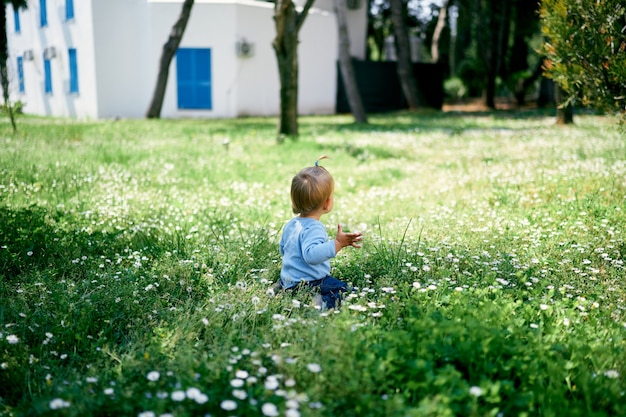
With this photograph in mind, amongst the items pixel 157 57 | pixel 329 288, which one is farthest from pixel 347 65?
pixel 329 288

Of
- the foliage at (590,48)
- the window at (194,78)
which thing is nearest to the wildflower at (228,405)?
the foliage at (590,48)

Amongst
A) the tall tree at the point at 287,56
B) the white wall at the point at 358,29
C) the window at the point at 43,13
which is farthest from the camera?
the white wall at the point at 358,29

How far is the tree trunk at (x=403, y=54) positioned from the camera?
902 inches

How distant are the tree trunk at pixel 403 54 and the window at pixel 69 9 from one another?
482 inches

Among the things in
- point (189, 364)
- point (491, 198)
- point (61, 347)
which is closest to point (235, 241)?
point (61, 347)

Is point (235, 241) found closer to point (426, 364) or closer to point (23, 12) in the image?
point (426, 364)

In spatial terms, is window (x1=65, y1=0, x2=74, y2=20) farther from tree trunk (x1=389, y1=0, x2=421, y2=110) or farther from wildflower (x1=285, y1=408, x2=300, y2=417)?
wildflower (x1=285, y1=408, x2=300, y2=417)

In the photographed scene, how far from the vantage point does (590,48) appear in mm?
5855

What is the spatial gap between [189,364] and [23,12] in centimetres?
2733

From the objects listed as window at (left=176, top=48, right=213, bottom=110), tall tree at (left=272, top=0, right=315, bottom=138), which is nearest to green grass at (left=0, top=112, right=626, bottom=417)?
tall tree at (left=272, top=0, right=315, bottom=138)

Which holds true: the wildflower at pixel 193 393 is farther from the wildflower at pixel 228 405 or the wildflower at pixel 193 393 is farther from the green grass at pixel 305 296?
the wildflower at pixel 228 405

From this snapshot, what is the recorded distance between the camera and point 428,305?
11.8 ft

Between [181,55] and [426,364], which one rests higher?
[181,55]

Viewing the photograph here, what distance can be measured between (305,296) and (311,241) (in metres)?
0.36
